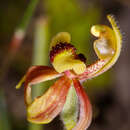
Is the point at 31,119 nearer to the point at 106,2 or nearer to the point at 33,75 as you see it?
the point at 33,75

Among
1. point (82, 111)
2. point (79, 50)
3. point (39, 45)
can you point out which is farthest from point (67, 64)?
point (79, 50)

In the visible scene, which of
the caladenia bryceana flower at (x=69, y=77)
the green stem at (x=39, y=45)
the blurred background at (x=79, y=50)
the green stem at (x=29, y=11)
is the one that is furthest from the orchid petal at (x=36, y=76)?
the blurred background at (x=79, y=50)

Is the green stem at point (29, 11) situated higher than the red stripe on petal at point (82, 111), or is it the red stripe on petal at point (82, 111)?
the green stem at point (29, 11)

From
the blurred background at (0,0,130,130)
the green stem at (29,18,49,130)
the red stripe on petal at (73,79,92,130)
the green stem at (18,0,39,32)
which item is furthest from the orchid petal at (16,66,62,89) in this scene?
the blurred background at (0,0,130,130)

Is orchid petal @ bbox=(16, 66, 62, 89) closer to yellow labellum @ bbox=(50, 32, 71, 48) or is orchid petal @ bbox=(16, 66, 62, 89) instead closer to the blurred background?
yellow labellum @ bbox=(50, 32, 71, 48)

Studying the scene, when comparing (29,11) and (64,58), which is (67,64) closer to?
(64,58)

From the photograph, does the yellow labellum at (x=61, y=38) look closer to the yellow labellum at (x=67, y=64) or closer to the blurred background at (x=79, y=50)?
the yellow labellum at (x=67, y=64)
